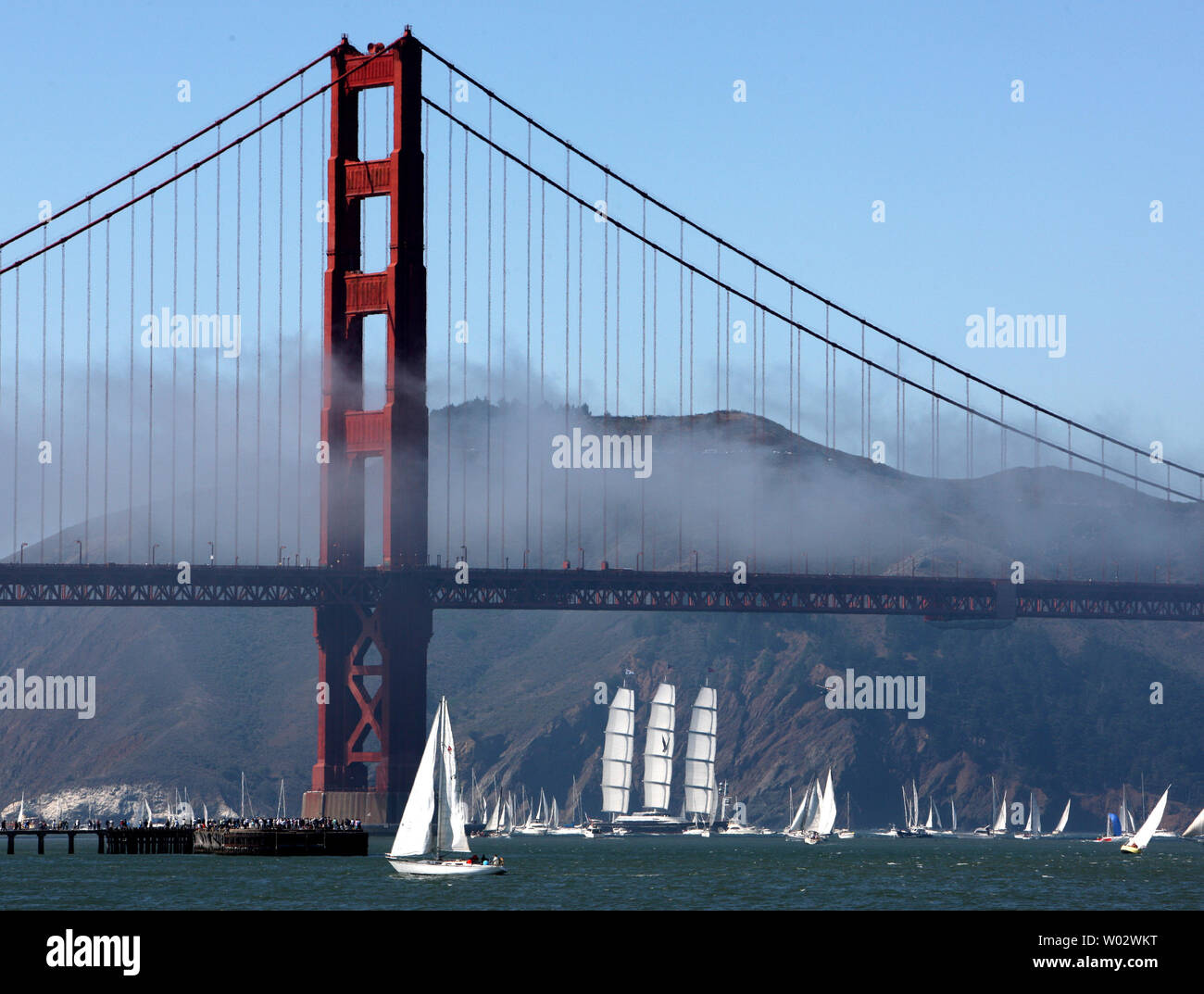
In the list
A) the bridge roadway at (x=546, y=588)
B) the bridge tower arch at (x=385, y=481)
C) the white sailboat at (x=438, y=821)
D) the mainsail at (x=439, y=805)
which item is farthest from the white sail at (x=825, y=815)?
the mainsail at (x=439, y=805)

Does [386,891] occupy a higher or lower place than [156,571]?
lower

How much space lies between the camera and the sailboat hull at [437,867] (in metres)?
85.4

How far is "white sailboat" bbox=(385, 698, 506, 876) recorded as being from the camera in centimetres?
8288

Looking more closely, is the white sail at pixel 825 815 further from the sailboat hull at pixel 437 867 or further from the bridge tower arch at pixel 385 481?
the sailboat hull at pixel 437 867

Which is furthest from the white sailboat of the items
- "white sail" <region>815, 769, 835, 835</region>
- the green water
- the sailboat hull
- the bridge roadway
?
"white sail" <region>815, 769, 835, 835</region>

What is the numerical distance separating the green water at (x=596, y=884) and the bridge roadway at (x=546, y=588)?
51.9ft

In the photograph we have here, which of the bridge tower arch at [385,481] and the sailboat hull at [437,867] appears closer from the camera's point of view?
the sailboat hull at [437,867]

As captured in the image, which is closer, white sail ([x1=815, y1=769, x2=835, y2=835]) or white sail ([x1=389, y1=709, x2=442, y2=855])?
white sail ([x1=389, y1=709, x2=442, y2=855])

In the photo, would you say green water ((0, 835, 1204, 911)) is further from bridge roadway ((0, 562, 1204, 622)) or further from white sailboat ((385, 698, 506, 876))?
bridge roadway ((0, 562, 1204, 622))

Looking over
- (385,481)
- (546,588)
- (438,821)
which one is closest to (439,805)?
(438,821)
